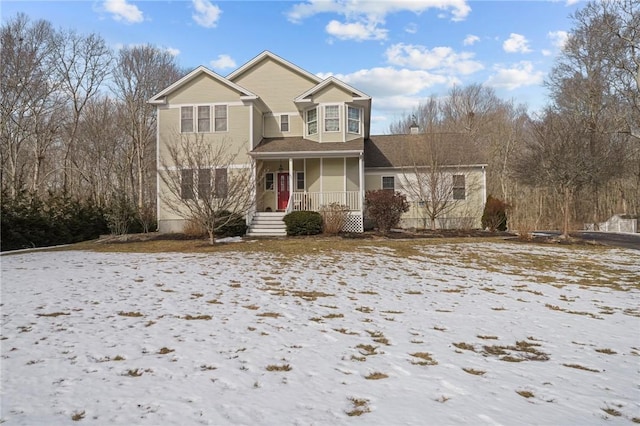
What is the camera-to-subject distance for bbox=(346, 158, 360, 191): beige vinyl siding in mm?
19750

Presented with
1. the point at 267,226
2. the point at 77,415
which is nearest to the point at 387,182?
the point at 267,226

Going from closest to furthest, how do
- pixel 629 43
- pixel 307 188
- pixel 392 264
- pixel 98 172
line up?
1. pixel 392 264
2. pixel 307 188
3. pixel 629 43
4. pixel 98 172

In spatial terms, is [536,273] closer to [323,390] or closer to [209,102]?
[323,390]

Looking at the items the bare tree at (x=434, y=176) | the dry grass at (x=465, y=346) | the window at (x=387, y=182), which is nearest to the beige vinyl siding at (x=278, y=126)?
the window at (x=387, y=182)

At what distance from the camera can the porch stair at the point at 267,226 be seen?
1691 centimetres

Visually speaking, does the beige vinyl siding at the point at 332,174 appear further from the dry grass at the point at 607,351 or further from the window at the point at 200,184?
the dry grass at the point at 607,351

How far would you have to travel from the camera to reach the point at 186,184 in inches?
551

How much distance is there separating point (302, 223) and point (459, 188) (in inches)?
394

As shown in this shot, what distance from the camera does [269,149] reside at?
18641 mm

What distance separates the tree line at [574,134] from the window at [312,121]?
6.00 meters

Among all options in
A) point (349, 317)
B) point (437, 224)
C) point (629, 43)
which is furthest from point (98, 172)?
point (629, 43)

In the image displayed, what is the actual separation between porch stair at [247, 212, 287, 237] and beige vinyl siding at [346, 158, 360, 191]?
4358mm

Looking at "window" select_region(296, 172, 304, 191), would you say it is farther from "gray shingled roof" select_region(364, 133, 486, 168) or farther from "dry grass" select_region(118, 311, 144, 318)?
"dry grass" select_region(118, 311, 144, 318)

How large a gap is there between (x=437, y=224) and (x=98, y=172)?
32.4m
